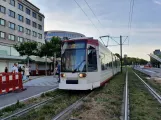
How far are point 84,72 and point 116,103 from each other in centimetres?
321

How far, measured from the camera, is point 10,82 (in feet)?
48.5

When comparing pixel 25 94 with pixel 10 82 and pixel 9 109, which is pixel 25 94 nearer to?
pixel 10 82

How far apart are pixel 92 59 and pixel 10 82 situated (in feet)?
17.7

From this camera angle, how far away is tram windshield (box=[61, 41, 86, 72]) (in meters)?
12.9

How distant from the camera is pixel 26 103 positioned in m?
10.5

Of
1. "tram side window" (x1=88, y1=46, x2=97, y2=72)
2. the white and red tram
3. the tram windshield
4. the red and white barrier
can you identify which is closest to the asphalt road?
the red and white barrier

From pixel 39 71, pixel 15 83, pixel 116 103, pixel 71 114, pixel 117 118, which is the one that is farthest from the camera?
pixel 39 71

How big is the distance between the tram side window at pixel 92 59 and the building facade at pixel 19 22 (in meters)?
35.3

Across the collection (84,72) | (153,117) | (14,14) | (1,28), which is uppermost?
(14,14)

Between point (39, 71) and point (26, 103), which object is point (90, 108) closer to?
point (26, 103)

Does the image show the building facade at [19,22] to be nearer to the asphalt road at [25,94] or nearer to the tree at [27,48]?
the tree at [27,48]

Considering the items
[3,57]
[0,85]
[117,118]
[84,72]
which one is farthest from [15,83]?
[3,57]

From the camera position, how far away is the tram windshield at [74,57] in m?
12.9

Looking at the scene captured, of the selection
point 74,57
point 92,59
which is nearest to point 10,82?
point 74,57
